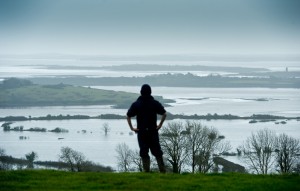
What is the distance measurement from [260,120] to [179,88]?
8563 cm

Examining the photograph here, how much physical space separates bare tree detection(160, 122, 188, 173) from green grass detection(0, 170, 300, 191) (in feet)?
62.8

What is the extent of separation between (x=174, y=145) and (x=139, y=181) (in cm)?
2168

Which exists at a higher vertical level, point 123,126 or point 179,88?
point 179,88

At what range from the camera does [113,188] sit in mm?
13148

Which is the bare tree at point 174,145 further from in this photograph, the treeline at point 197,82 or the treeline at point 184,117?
the treeline at point 197,82

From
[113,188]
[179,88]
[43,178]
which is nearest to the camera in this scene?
[113,188]

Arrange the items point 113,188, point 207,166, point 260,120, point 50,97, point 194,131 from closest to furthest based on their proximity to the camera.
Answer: point 113,188 < point 207,166 < point 194,131 < point 260,120 < point 50,97

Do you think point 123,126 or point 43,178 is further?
point 123,126

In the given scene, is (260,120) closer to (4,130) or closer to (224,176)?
(4,130)

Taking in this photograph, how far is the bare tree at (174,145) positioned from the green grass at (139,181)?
19146mm

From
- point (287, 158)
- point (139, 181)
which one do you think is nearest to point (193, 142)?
point (287, 158)

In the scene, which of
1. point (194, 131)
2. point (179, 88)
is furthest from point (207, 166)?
point (179, 88)

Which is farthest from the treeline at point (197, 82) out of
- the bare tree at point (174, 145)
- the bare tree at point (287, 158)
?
the bare tree at point (174, 145)

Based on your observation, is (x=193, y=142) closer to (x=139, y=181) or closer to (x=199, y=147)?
(x=199, y=147)
